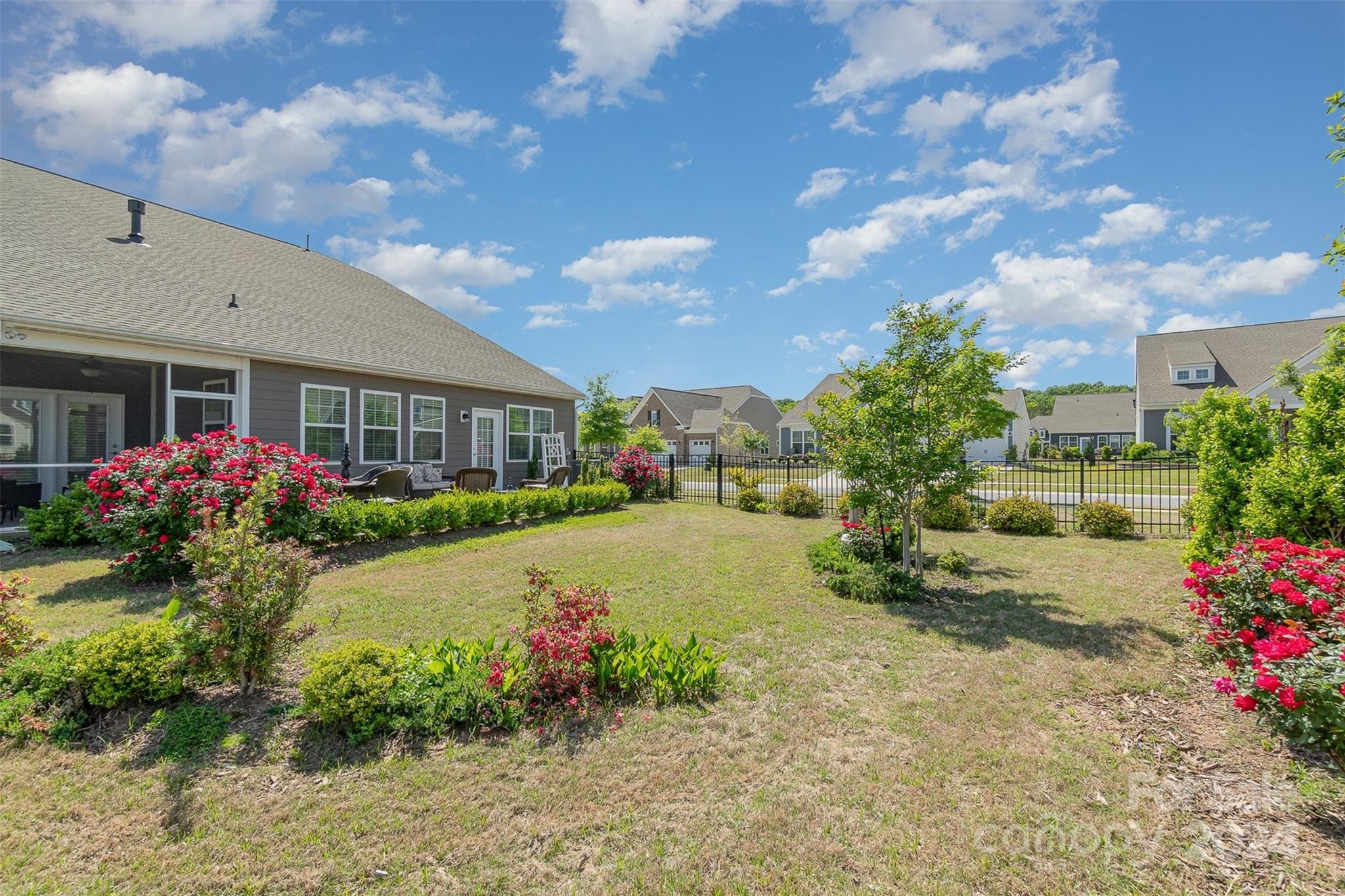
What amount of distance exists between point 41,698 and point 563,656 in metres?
3.20

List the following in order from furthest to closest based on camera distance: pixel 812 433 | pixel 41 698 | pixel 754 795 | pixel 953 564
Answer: pixel 812 433, pixel 953 564, pixel 41 698, pixel 754 795

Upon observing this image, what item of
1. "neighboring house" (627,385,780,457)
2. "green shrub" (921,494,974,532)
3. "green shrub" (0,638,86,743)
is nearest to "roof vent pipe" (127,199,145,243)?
"green shrub" (0,638,86,743)

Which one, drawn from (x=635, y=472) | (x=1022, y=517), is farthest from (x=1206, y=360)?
(x=635, y=472)

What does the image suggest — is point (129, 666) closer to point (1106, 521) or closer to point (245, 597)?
point (245, 597)

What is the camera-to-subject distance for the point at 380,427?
1302cm

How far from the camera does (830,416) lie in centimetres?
741

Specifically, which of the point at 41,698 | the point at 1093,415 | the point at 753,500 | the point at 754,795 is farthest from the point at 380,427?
the point at 1093,415

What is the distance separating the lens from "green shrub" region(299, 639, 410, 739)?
3352mm

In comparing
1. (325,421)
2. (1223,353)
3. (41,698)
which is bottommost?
(41,698)

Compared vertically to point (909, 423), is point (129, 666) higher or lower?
lower

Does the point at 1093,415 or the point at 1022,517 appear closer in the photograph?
the point at 1022,517

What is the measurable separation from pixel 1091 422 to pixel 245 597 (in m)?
57.3

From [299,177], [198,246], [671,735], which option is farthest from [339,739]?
[299,177]

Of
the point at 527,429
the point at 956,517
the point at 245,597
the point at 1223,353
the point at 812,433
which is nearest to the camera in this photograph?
the point at 245,597
